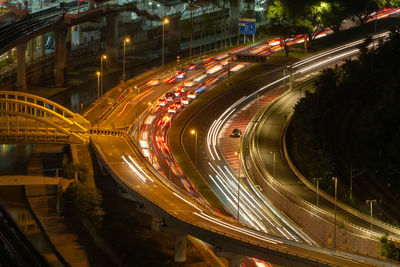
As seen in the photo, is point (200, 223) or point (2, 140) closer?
point (200, 223)

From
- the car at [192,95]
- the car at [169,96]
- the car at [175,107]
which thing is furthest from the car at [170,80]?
the car at [175,107]

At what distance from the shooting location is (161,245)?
92812 millimetres

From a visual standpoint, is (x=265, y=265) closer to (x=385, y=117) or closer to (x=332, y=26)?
(x=385, y=117)

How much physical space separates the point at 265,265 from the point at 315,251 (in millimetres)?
10586

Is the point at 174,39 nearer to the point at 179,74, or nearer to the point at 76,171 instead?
the point at 179,74

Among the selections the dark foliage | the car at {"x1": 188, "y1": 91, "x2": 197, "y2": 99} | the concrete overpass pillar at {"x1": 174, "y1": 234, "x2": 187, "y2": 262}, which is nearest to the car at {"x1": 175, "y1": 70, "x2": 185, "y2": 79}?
the car at {"x1": 188, "y1": 91, "x2": 197, "y2": 99}

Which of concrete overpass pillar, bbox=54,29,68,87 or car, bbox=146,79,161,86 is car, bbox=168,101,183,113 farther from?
concrete overpass pillar, bbox=54,29,68,87

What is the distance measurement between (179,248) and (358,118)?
54385mm

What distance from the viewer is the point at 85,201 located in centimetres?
10269

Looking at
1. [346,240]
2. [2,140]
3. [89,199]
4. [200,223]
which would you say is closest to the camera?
[200,223]

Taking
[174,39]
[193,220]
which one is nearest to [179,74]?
[174,39]

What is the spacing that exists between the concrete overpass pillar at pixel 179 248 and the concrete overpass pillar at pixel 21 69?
80425 millimetres

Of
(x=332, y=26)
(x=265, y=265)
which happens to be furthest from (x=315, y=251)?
(x=332, y=26)

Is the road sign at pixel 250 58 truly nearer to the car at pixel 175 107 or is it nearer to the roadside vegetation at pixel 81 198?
the car at pixel 175 107
